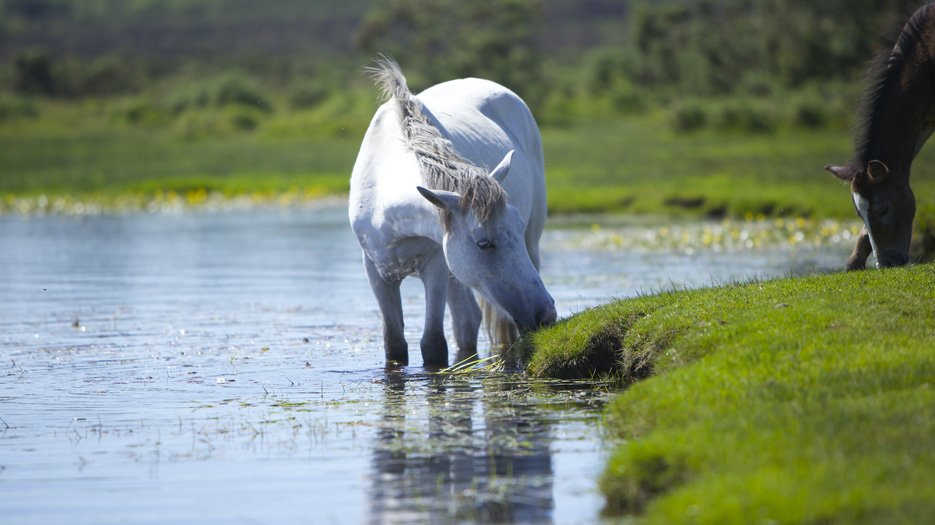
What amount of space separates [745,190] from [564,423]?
18.1 meters

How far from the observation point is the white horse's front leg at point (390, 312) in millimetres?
10047

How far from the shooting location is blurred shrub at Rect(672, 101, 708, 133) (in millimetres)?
43750

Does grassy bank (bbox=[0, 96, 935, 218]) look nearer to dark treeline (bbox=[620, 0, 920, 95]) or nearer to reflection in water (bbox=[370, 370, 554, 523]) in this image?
dark treeline (bbox=[620, 0, 920, 95])

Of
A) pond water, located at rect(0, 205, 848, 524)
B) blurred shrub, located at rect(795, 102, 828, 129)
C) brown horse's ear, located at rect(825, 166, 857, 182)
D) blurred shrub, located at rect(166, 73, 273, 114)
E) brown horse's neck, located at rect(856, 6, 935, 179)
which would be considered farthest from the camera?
blurred shrub, located at rect(166, 73, 273, 114)

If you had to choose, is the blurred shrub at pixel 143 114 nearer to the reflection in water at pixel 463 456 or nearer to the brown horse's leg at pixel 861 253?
the brown horse's leg at pixel 861 253

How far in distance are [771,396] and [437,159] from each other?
11.8 feet

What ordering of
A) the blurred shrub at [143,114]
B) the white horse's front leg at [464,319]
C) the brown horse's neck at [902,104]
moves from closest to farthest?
1. the brown horse's neck at [902,104]
2. the white horse's front leg at [464,319]
3. the blurred shrub at [143,114]

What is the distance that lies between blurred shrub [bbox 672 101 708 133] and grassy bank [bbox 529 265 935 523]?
114 ft

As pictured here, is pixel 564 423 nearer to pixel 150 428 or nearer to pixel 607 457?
pixel 607 457

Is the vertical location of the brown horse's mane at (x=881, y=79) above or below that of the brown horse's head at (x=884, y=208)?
above

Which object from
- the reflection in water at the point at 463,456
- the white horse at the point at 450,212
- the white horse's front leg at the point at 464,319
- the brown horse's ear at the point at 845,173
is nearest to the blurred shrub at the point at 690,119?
the white horse at the point at 450,212

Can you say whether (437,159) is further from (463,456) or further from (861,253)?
(861,253)

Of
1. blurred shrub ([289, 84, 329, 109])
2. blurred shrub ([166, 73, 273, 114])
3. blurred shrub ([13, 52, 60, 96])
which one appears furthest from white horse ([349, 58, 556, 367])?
blurred shrub ([13, 52, 60, 96])

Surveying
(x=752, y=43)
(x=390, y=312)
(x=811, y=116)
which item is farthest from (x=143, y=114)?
(x=390, y=312)
